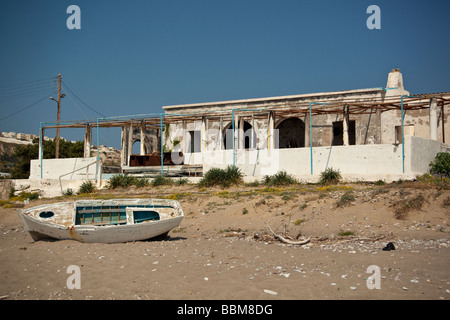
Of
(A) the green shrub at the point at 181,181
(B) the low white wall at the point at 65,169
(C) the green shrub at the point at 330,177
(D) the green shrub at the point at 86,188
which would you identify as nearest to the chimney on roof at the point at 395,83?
(C) the green shrub at the point at 330,177

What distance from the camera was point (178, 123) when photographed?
94.2 feet

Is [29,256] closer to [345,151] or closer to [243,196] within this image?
[243,196]

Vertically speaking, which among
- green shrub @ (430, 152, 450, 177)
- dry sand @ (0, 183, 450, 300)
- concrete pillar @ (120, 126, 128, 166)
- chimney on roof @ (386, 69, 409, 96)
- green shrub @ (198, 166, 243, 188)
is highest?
chimney on roof @ (386, 69, 409, 96)

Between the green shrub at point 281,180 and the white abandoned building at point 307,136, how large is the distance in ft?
1.95

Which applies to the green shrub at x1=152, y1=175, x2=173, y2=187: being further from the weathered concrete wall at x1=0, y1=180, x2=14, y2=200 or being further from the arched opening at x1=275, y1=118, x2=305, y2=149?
the arched opening at x1=275, y1=118, x2=305, y2=149

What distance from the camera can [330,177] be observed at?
1948 cm

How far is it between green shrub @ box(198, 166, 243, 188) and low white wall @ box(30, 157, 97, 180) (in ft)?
27.1

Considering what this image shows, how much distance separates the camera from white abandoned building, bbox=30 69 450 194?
19.3m

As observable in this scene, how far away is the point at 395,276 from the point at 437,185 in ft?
24.9

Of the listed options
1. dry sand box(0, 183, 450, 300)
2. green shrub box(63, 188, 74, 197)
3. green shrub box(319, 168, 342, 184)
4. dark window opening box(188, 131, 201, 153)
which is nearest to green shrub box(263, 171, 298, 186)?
green shrub box(319, 168, 342, 184)

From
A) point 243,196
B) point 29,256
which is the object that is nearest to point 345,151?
point 243,196

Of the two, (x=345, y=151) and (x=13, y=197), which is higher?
(x=345, y=151)

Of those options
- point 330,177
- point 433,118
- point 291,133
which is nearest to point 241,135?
point 291,133

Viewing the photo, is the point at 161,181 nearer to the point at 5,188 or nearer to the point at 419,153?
the point at 5,188
